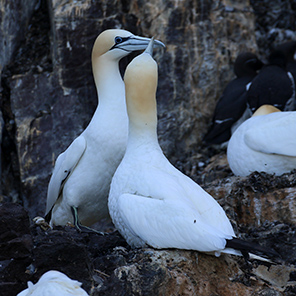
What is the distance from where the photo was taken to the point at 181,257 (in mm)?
3865

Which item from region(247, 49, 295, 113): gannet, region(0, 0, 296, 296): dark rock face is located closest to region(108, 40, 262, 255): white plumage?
region(0, 0, 296, 296): dark rock face

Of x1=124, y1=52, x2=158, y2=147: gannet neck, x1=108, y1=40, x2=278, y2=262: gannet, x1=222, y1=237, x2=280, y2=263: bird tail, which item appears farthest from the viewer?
x1=124, y1=52, x2=158, y2=147: gannet neck

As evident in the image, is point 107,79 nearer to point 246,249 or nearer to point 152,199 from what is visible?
point 152,199

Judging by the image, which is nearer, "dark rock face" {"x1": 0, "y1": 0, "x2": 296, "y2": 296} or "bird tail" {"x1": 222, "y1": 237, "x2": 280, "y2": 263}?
"bird tail" {"x1": 222, "y1": 237, "x2": 280, "y2": 263}

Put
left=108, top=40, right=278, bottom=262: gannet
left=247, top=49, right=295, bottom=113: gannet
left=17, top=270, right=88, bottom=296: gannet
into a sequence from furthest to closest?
1. left=247, top=49, right=295, bottom=113: gannet
2. left=108, top=40, right=278, bottom=262: gannet
3. left=17, top=270, right=88, bottom=296: gannet

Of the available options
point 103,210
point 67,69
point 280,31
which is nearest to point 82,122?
point 67,69

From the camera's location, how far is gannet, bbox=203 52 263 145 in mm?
8133

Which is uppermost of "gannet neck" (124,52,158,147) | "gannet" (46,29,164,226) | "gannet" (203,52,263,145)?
"gannet neck" (124,52,158,147)

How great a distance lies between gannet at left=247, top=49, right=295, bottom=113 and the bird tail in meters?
4.46

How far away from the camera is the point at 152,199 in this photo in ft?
13.1

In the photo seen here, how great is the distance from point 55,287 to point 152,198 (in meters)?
1.14

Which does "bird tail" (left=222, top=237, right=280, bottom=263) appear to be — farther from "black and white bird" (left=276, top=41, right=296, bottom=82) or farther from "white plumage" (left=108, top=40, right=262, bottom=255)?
"black and white bird" (left=276, top=41, right=296, bottom=82)

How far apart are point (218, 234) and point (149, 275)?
510 millimetres

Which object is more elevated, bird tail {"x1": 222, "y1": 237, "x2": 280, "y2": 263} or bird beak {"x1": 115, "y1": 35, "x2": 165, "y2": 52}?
bird beak {"x1": 115, "y1": 35, "x2": 165, "y2": 52}
